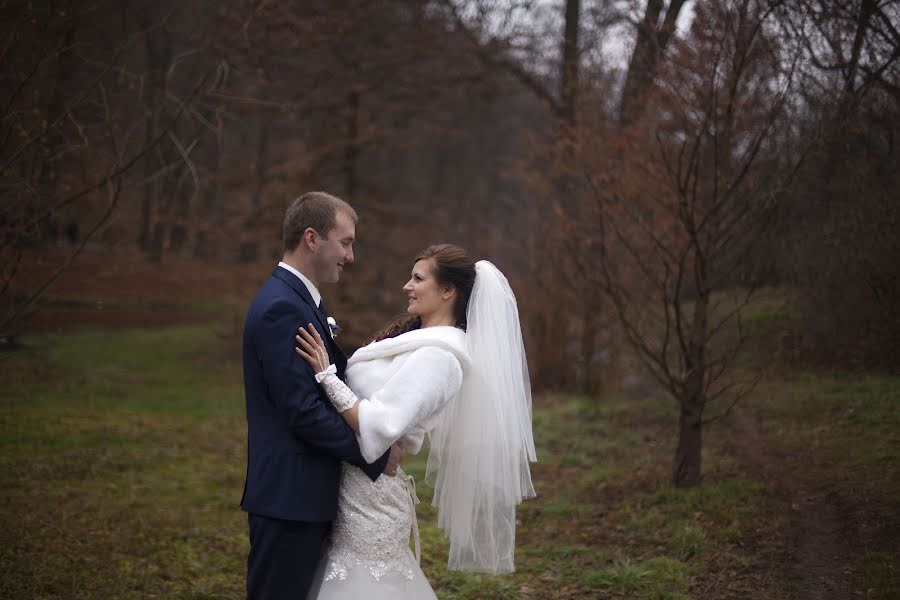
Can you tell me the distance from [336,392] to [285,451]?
11.9 inches

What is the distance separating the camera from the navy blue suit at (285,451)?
284 centimetres

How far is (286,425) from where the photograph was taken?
9.59ft

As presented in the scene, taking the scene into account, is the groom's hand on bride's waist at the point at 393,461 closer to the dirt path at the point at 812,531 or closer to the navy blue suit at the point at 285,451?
the navy blue suit at the point at 285,451

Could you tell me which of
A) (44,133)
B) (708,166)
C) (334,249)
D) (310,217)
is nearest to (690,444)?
(708,166)

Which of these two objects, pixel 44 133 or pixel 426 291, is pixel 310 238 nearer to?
pixel 426 291

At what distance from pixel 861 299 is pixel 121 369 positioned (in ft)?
39.7

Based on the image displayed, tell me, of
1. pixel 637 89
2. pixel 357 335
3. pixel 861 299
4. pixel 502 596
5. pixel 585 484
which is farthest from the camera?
pixel 357 335

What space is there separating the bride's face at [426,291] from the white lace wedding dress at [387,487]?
194 millimetres

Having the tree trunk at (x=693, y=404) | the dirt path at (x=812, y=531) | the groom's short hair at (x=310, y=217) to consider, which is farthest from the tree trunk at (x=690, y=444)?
the groom's short hair at (x=310, y=217)

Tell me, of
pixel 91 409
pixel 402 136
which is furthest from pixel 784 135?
pixel 402 136

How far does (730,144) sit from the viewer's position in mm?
6312

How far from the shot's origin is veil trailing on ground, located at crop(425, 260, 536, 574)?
329cm

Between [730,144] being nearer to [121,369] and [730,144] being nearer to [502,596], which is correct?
[502,596]

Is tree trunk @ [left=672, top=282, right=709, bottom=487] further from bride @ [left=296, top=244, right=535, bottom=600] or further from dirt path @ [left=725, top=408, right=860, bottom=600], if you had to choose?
bride @ [left=296, top=244, right=535, bottom=600]
